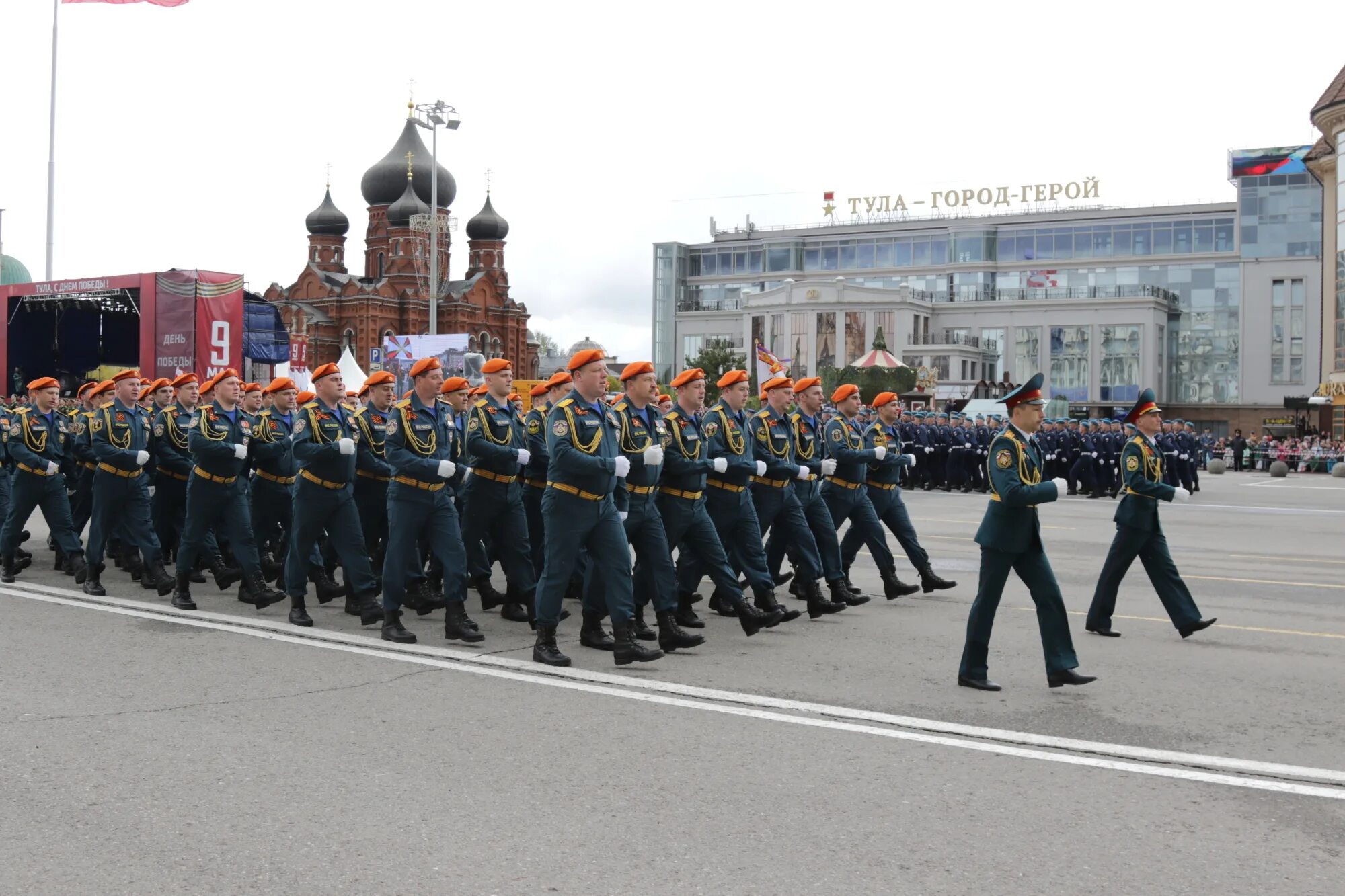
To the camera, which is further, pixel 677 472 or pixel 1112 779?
pixel 677 472

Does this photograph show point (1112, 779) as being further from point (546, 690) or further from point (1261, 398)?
point (1261, 398)

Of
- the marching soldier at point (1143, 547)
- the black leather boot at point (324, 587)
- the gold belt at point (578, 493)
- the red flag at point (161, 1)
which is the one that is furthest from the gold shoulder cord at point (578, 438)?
the red flag at point (161, 1)

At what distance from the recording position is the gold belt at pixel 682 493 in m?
8.79

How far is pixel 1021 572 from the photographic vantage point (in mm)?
7328

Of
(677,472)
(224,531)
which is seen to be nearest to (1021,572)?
(677,472)

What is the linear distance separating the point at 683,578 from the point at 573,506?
6.82 ft

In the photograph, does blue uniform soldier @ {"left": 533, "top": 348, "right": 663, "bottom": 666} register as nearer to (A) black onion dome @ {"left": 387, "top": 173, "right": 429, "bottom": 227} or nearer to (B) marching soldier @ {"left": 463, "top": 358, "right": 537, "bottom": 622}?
(B) marching soldier @ {"left": 463, "top": 358, "right": 537, "bottom": 622}

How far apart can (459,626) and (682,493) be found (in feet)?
5.81

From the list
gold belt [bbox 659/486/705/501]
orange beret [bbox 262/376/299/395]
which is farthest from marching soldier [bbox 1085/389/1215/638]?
orange beret [bbox 262/376/299/395]

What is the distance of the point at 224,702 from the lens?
263 inches

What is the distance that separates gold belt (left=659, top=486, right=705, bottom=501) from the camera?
879 centimetres

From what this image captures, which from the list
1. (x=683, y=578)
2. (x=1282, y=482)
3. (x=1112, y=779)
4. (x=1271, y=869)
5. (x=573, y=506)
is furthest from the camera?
(x=1282, y=482)

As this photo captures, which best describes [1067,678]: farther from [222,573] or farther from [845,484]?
[222,573]

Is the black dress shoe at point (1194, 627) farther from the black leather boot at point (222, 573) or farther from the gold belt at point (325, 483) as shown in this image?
the black leather boot at point (222, 573)
